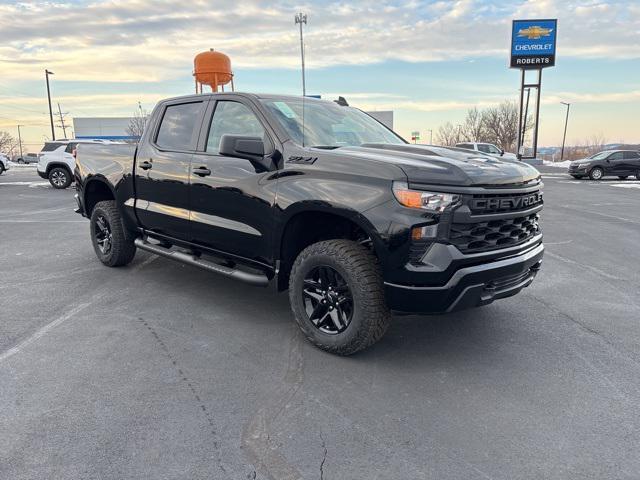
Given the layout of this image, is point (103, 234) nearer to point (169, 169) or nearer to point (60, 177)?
point (169, 169)

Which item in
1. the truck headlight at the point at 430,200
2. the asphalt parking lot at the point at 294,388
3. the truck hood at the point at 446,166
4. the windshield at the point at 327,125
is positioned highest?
the windshield at the point at 327,125

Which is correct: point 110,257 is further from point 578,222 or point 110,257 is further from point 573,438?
point 578,222

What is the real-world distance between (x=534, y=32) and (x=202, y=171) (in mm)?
40233

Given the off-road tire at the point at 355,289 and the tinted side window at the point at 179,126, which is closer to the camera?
A: the off-road tire at the point at 355,289

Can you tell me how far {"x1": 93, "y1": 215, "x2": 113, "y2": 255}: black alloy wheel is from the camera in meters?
5.94

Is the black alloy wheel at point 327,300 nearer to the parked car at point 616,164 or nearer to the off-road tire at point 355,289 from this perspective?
the off-road tire at point 355,289

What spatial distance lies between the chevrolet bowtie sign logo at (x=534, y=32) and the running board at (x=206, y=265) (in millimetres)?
39701

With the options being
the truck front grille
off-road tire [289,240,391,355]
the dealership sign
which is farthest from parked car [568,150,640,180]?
off-road tire [289,240,391,355]

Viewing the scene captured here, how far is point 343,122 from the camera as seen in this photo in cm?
460

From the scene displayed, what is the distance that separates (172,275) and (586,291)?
4623mm

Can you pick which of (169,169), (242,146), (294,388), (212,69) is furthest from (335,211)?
(212,69)

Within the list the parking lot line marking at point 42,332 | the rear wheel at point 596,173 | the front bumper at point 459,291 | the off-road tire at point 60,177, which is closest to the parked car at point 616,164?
the rear wheel at point 596,173

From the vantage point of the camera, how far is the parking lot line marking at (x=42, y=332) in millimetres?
3666

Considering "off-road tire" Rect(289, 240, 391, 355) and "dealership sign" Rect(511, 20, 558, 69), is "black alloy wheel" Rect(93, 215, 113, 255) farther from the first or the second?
"dealership sign" Rect(511, 20, 558, 69)
